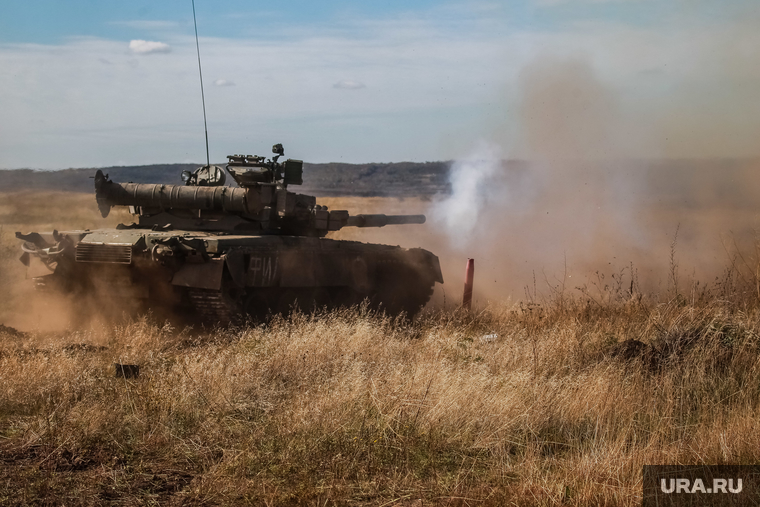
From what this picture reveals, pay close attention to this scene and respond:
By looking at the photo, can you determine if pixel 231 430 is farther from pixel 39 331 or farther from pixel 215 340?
pixel 39 331

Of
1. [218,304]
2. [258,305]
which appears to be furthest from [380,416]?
[258,305]

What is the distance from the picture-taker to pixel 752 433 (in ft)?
20.9

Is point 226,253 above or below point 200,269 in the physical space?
above

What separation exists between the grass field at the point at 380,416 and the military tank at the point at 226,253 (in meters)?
1.33

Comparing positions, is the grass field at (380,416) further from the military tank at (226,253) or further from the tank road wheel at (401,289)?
the tank road wheel at (401,289)

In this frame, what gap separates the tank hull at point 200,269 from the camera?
11.4 m

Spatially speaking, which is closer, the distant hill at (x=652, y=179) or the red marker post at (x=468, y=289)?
the red marker post at (x=468, y=289)

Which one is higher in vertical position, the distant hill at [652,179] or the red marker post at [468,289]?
the distant hill at [652,179]

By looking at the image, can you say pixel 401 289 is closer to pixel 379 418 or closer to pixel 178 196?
pixel 178 196

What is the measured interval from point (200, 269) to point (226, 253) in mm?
391

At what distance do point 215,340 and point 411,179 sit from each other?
7524 centimetres

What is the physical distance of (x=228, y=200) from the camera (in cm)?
1303

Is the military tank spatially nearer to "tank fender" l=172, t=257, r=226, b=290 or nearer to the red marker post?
"tank fender" l=172, t=257, r=226, b=290

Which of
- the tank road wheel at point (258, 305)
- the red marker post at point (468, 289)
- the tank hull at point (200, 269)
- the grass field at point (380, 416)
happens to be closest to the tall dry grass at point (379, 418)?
the grass field at point (380, 416)
